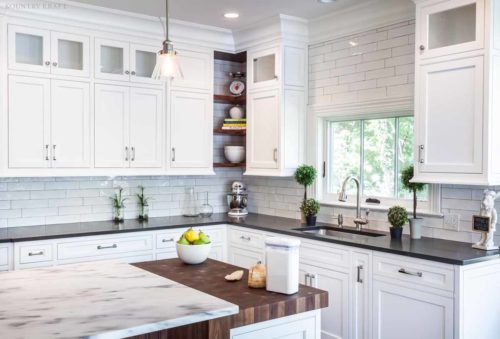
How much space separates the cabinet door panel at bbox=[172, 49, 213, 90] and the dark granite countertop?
1.31m

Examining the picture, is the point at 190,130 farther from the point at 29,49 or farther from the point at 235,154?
the point at 29,49

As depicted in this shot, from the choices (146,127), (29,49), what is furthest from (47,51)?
(146,127)

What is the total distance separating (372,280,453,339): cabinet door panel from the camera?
3.05 meters

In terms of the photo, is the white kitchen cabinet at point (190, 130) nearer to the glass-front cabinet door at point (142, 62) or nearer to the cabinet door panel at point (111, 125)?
the glass-front cabinet door at point (142, 62)

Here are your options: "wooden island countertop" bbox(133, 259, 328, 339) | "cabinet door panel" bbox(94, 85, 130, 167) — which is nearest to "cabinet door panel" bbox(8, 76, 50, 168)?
"cabinet door panel" bbox(94, 85, 130, 167)

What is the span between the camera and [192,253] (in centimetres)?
289

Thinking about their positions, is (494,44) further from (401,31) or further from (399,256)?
(399,256)

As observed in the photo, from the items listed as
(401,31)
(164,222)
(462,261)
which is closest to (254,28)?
(401,31)

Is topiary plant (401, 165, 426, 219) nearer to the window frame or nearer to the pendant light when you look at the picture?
the window frame

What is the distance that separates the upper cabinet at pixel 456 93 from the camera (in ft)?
10.3

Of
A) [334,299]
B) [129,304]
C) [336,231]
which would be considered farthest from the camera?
[336,231]

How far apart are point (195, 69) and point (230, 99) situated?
1.73 ft

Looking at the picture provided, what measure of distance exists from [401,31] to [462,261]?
193 cm

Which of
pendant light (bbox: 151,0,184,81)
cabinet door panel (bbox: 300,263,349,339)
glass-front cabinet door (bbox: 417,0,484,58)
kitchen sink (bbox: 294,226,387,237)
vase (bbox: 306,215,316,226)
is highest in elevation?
glass-front cabinet door (bbox: 417,0,484,58)
